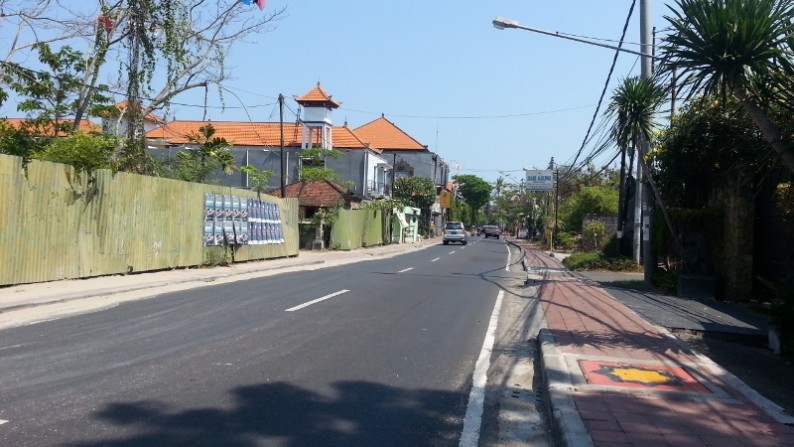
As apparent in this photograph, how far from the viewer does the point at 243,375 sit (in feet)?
22.7

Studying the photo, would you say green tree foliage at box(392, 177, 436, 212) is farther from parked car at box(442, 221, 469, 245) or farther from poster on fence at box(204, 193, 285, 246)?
poster on fence at box(204, 193, 285, 246)

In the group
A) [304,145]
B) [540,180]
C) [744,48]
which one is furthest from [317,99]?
[744,48]

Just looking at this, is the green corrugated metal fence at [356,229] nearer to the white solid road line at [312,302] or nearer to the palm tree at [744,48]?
the white solid road line at [312,302]

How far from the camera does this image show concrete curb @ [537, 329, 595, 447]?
5.02m

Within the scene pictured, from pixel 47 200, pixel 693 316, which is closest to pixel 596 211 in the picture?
pixel 693 316

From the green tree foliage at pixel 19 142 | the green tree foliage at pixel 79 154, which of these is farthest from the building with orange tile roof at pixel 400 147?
the green tree foliage at pixel 79 154

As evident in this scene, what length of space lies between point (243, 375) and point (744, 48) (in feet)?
21.8

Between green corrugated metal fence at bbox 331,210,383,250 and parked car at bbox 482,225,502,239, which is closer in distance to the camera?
green corrugated metal fence at bbox 331,210,383,250

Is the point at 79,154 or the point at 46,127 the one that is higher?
the point at 46,127

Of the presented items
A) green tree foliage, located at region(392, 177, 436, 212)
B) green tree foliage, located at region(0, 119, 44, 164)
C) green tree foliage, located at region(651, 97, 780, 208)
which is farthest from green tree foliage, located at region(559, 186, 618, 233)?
green tree foliage, located at region(0, 119, 44, 164)

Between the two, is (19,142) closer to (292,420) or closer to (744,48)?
(292,420)

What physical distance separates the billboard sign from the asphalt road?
39388 mm

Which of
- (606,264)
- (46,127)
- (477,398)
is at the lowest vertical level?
(477,398)

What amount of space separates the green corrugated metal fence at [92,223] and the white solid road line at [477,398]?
8765 millimetres
